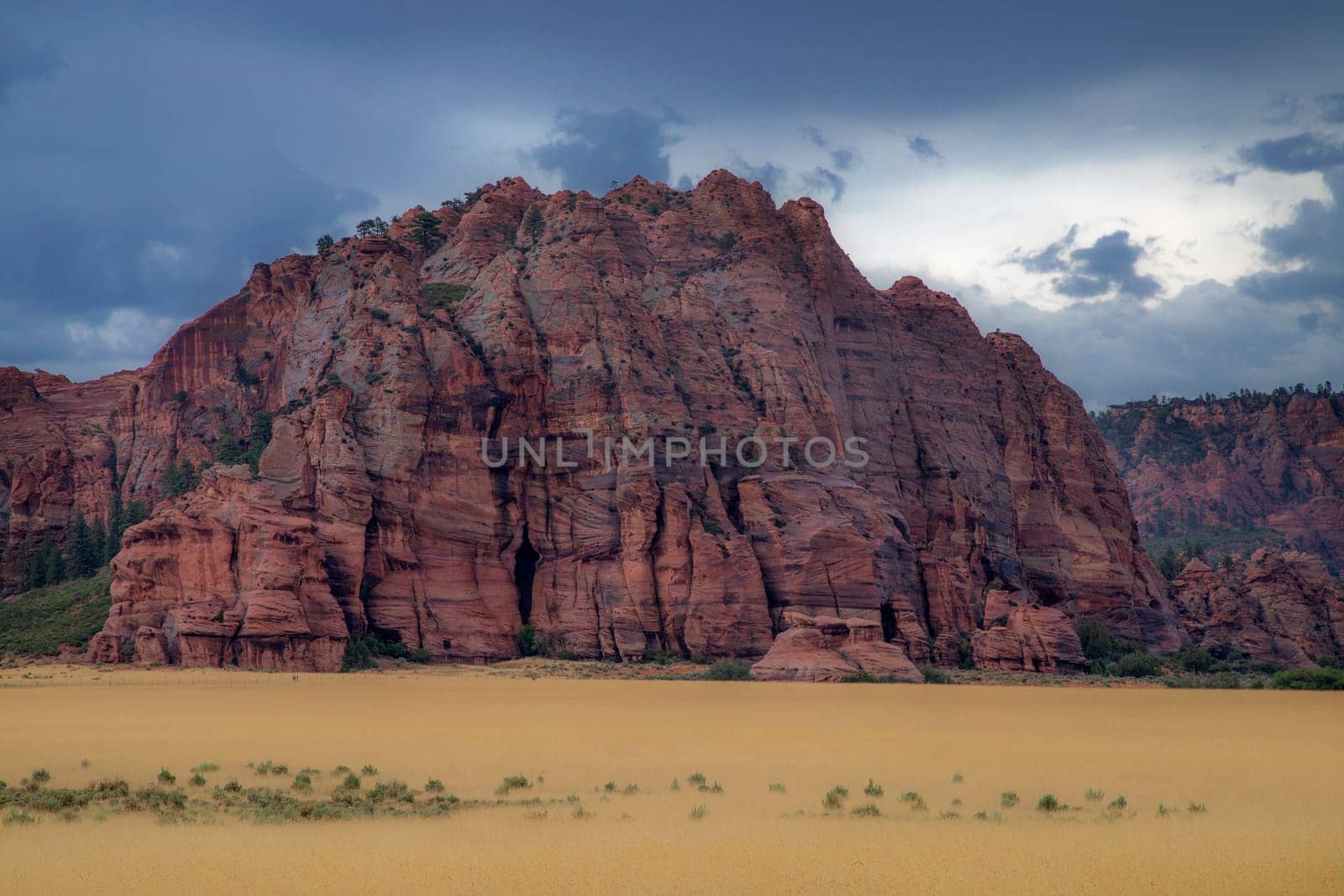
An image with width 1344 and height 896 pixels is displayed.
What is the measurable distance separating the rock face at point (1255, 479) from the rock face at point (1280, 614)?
7665 cm

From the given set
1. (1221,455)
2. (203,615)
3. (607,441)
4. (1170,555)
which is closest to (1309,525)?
(1221,455)

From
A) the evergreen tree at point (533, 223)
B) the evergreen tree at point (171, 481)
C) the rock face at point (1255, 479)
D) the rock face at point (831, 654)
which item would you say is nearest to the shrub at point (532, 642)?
the rock face at point (831, 654)

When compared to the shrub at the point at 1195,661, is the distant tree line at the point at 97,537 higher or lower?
higher

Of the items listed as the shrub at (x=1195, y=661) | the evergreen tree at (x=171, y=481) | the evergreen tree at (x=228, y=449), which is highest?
the evergreen tree at (x=228, y=449)

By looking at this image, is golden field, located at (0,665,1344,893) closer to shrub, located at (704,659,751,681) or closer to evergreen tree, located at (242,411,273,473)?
shrub, located at (704,659,751,681)

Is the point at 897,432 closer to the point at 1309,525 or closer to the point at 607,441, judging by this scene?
the point at 607,441

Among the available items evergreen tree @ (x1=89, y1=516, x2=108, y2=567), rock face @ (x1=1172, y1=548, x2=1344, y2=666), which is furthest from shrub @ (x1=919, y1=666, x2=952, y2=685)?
evergreen tree @ (x1=89, y1=516, x2=108, y2=567)

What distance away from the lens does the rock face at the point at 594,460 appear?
67.4 metres

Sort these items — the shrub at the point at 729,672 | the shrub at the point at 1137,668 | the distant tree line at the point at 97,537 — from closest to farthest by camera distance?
the shrub at the point at 729,672 < the shrub at the point at 1137,668 < the distant tree line at the point at 97,537

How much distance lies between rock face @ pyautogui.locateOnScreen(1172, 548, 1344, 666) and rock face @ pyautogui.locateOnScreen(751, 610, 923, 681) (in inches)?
1393

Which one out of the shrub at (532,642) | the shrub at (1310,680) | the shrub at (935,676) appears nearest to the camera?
the shrub at (935,676)

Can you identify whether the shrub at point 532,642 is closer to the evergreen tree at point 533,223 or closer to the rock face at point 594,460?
the rock face at point 594,460

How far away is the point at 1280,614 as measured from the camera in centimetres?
8738

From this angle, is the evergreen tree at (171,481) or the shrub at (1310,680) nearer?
the shrub at (1310,680)
